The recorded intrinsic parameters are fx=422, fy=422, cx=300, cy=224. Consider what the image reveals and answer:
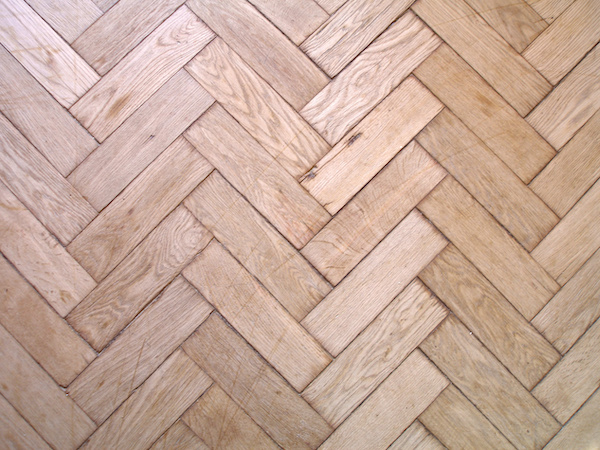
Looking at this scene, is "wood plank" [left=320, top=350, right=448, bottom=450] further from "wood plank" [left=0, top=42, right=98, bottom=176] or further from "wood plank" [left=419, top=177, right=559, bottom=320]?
"wood plank" [left=0, top=42, right=98, bottom=176]

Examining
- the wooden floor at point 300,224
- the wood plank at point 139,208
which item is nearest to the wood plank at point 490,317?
A: the wooden floor at point 300,224

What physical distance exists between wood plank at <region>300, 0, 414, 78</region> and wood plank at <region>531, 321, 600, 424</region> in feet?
3.43

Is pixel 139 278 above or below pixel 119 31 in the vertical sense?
below

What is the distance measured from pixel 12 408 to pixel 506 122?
63.0 inches

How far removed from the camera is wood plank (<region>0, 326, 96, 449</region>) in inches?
45.3

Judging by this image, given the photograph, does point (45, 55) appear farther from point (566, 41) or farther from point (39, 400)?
point (566, 41)

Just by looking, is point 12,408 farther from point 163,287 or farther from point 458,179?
point 458,179

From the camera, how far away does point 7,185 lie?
1.21m

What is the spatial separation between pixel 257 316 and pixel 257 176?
39 centimetres

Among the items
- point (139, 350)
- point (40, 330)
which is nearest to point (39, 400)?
point (40, 330)

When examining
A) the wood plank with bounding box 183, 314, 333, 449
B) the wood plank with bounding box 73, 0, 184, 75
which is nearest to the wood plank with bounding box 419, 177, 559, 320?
the wood plank with bounding box 183, 314, 333, 449

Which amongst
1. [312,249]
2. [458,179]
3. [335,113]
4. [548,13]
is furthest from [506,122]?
[312,249]

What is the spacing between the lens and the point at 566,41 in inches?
49.1

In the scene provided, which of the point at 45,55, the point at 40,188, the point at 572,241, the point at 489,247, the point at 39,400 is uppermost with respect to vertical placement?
the point at 45,55
